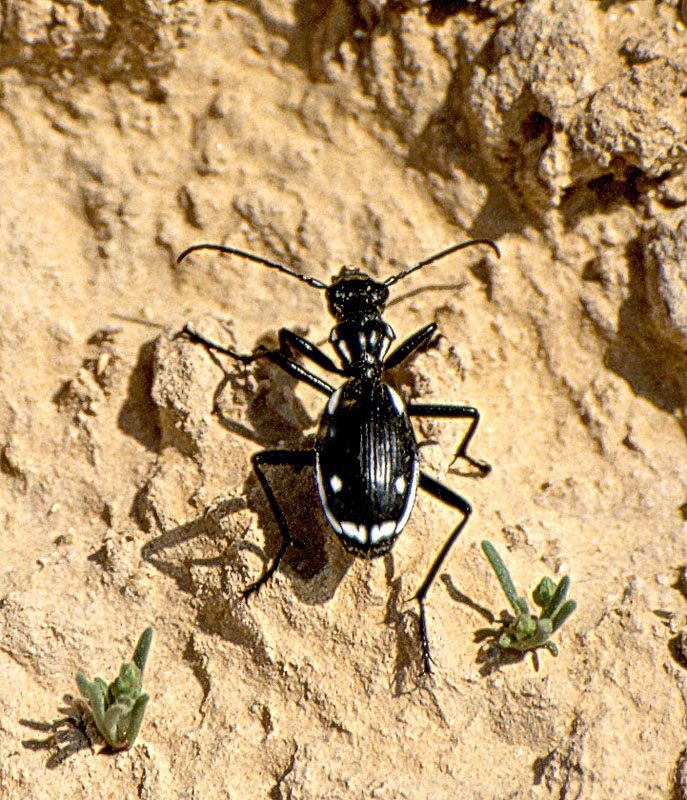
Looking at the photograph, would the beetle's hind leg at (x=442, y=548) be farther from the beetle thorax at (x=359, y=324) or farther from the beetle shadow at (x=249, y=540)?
the beetle thorax at (x=359, y=324)

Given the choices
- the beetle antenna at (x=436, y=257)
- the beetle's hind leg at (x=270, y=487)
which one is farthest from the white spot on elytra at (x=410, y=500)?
the beetle antenna at (x=436, y=257)

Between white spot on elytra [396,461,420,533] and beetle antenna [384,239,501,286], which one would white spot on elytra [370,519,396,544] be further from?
beetle antenna [384,239,501,286]

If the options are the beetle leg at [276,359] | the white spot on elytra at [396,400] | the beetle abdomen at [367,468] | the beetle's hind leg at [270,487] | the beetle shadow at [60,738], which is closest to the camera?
the beetle shadow at [60,738]

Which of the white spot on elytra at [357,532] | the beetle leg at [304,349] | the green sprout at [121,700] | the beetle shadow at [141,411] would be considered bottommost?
the green sprout at [121,700]

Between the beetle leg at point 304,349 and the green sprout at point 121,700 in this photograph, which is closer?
the green sprout at point 121,700

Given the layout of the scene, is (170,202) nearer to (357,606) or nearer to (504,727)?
(357,606)

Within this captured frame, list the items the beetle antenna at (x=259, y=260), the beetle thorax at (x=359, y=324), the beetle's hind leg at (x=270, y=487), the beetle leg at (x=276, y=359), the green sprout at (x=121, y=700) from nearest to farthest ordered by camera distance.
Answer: the green sprout at (x=121, y=700), the beetle's hind leg at (x=270, y=487), the beetle leg at (x=276, y=359), the beetle thorax at (x=359, y=324), the beetle antenna at (x=259, y=260)

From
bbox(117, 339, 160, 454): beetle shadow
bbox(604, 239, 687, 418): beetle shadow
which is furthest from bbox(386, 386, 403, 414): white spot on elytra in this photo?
bbox(604, 239, 687, 418): beetle shadow
